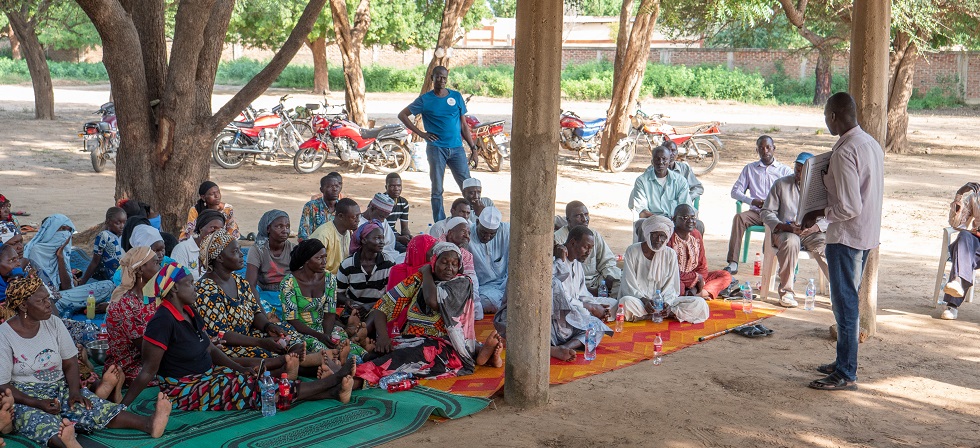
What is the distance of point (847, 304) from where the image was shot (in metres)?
5.59

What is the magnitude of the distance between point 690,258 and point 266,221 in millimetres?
3540

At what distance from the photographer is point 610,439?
4797mm

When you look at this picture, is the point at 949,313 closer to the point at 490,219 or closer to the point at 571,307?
the point at 571,307

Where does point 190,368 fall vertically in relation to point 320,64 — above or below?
below

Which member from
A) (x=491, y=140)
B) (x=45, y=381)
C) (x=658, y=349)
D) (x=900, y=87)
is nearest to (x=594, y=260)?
(x=658, y=349)

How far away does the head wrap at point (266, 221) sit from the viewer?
6.62 metres

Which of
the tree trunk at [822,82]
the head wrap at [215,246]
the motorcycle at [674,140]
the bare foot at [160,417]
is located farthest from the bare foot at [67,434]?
the tree trunk at [822,82]

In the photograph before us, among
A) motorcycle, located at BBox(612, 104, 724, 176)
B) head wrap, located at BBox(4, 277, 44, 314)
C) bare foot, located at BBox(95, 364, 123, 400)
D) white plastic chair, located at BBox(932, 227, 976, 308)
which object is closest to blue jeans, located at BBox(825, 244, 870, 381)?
white plastic chair, located at BBox(932, 227, 976, 308)

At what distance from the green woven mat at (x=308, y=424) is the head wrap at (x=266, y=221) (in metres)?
1.73

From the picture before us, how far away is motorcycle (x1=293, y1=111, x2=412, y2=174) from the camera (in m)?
15.0

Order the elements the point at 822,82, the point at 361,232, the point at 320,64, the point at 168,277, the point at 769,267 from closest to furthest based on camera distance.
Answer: the point at 168,277
the point at 361,232
the point at 769,267
the point at 822,82
the point at 320,64

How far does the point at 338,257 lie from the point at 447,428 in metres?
2.67

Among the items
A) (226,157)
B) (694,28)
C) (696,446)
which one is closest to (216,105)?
(226,157)

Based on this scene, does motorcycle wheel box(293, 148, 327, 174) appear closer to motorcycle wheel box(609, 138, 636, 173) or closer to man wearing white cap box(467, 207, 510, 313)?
motorcycle wheel box(609, 138, 636, 173)
